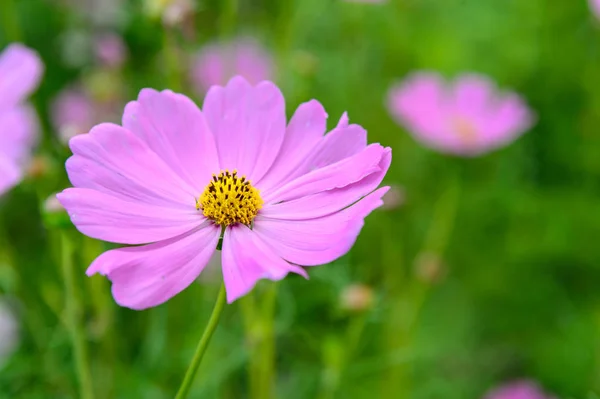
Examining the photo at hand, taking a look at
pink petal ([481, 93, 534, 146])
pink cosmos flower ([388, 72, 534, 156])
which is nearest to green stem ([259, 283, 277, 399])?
pink cosmos flower ([388, 72, 534, 156])

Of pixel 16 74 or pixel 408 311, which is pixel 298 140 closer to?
pixel 16 74

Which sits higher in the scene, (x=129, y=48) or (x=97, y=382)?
(x=129, y=48)

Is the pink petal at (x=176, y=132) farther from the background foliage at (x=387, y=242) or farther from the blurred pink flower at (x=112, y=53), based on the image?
the blurred pink flower at (x=112, y=53)

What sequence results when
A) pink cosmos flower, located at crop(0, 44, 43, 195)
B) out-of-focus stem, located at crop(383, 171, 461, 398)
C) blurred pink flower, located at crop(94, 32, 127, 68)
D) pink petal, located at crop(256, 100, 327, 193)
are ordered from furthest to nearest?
1. blurred pink flower, located at crop(94, 32, 127, 68)
2. out-of-focus stem, located at crop(383, 171, 461, 398)
3. pink cosmos flower, located at crop(0, 44, 43, 195)
4. pink petal, located at crop(256, 100, 327, 193)

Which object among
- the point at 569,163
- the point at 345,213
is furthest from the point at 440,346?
the point at 345,213

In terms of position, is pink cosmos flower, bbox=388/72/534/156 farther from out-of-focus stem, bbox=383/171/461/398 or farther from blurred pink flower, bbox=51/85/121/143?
blurred pink flower, bbox=51/85/121/143

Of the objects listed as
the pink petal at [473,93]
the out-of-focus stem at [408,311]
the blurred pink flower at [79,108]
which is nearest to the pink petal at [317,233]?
the out-of-focus stem at [408,311]

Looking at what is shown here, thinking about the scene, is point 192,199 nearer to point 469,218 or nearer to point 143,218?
point 143,218
